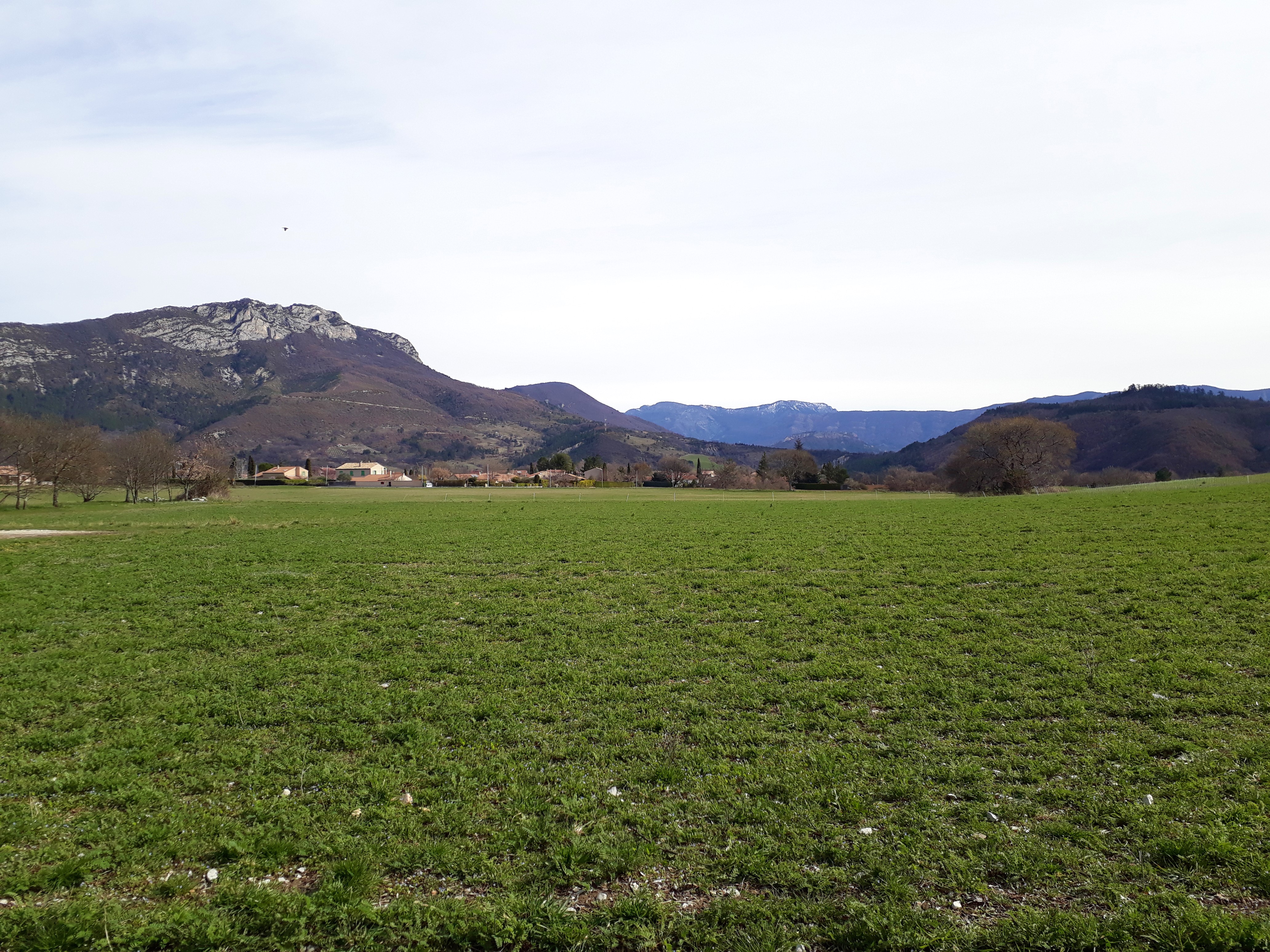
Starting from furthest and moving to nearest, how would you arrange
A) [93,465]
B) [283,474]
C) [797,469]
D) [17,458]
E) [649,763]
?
[797,469] → [283,474] → [93,465] → [17,458] → [649,763]

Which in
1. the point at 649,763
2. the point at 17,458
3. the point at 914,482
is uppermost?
the point at 17,458

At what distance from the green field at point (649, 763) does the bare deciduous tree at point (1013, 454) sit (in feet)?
289

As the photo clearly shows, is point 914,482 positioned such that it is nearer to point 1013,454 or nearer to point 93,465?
point 1013,454

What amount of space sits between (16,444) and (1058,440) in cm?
12639

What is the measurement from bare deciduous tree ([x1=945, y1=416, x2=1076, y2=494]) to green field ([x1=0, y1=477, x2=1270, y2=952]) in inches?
3466

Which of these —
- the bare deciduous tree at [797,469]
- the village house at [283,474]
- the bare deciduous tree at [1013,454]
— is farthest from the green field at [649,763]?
the village house at [283,474]

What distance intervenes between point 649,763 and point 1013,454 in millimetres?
107585

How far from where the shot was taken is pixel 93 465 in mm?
70375

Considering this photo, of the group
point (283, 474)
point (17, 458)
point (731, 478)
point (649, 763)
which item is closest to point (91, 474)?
point (17, 458)

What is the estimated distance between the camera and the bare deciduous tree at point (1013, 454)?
97.5 m

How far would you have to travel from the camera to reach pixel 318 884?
235 inches

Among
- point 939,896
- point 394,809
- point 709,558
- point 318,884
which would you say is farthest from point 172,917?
point 709,558

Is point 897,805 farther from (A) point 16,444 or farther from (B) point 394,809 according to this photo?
(A) point 16,444

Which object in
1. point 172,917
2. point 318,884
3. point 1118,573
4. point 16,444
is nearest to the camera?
point 172,917
